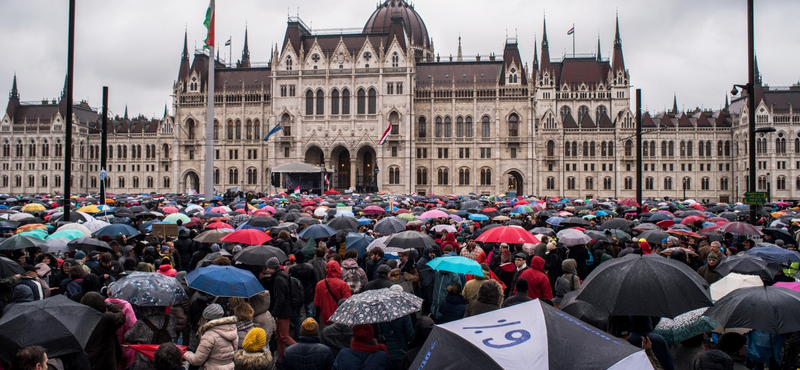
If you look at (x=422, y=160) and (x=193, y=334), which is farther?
(x=422, y=160)

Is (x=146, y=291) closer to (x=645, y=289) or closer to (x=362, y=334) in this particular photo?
(x=362, y=334)

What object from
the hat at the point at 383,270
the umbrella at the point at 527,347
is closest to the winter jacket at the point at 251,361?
the umbrella at the point at 527,347

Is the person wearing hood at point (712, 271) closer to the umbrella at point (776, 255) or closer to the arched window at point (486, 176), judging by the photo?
the umbrella at point (776, 255)

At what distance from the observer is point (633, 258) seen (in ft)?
24.0

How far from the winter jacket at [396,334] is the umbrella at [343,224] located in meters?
8.69

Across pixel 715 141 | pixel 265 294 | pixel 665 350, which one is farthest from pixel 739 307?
pixel 715 141

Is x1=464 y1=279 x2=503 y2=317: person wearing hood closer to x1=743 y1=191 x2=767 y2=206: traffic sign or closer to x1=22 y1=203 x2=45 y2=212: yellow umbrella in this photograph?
x1=743 y1=191 x2=767 y2=206: traffic sign

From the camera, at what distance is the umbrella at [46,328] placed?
591 centimetres

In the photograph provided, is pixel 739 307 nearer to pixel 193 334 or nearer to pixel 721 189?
pixel 193 334

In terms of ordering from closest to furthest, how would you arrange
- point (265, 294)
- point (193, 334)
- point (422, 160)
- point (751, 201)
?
point (265, 294) → point (193, 334) → point (751, 201) → point (422, 160)

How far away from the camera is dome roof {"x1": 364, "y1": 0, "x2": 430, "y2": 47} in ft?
267

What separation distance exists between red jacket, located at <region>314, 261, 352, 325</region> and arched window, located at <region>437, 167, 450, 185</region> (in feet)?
197

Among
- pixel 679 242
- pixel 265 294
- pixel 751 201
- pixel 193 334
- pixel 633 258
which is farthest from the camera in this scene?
pixel 751 201

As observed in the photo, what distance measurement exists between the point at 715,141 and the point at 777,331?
74721 mm
